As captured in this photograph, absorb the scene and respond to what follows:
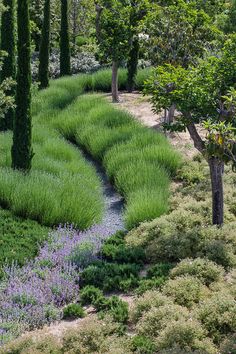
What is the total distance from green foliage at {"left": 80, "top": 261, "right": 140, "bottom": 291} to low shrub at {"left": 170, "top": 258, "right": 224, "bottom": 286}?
0.69m

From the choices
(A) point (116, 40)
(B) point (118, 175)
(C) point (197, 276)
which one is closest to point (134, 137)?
(B) point (118, 175)

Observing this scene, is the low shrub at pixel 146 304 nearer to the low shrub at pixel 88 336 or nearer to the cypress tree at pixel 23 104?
the low shrub at pixel 88 336

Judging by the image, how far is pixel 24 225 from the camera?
967cm

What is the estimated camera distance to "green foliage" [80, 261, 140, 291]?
7879mm

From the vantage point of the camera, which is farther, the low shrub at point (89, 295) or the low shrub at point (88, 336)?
the low shrub at point (89, 295)

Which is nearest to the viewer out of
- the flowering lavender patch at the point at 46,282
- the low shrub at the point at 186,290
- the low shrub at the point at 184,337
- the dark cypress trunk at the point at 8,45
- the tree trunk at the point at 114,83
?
the low shrub at the point at 184,337

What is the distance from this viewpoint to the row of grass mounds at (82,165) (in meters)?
10.1

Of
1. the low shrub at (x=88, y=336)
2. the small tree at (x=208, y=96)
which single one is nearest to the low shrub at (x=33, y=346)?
the low shrub at (x=88, y=336)

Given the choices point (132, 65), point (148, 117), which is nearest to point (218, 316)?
point (148, 117)

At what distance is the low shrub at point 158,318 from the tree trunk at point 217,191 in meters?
2.73

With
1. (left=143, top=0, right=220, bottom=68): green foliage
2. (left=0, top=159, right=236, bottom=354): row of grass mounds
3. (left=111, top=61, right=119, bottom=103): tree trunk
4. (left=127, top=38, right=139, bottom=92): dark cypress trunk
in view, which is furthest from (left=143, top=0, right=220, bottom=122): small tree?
(left=0, top=159, right=236, bottom=354): row of grass mounds

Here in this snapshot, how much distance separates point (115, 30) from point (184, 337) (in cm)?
1368

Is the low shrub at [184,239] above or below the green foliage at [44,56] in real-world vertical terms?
below

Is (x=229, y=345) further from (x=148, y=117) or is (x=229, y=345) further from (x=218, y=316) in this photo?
(x=148, y=117)
